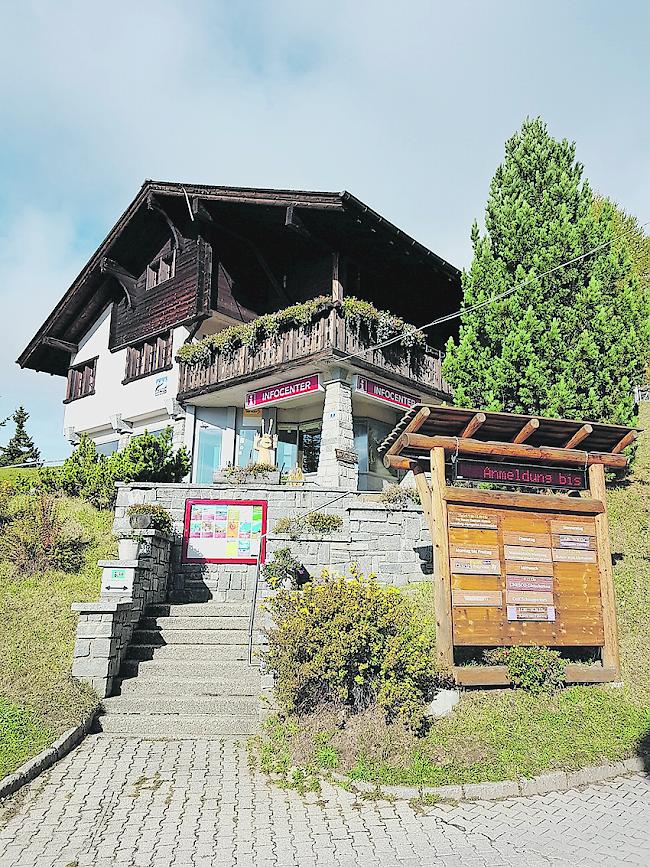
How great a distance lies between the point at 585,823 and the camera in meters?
5.52

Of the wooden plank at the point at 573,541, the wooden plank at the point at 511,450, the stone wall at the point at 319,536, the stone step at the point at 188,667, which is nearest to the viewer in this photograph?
the wooden plank at the point at 511,450

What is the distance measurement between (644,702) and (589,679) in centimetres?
62

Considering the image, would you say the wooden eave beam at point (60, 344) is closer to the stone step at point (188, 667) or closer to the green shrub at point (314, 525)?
the green shrub at point (314, 525)

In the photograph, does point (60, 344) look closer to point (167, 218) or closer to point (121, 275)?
point (121, 275)

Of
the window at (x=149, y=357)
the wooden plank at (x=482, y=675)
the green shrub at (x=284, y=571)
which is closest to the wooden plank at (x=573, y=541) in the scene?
the wooden plank at (x=482, y=675)

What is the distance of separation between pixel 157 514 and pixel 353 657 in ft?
21.2

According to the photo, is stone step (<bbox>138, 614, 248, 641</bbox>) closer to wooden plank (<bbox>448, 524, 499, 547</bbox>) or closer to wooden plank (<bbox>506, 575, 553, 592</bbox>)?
wooden plank (<bbox>448, 524, 499, 547</bbox>)

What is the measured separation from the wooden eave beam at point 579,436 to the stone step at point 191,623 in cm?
549

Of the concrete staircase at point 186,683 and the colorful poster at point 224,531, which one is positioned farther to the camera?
the colorful poster at point 224,531

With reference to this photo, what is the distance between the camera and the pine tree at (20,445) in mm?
31219

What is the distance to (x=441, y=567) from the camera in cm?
823

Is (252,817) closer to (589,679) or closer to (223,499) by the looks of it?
(589,679)

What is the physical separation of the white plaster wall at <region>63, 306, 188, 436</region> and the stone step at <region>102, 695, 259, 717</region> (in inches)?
508

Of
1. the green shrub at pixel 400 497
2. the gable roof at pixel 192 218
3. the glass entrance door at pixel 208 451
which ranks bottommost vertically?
the green shrub at pixel 400 497
